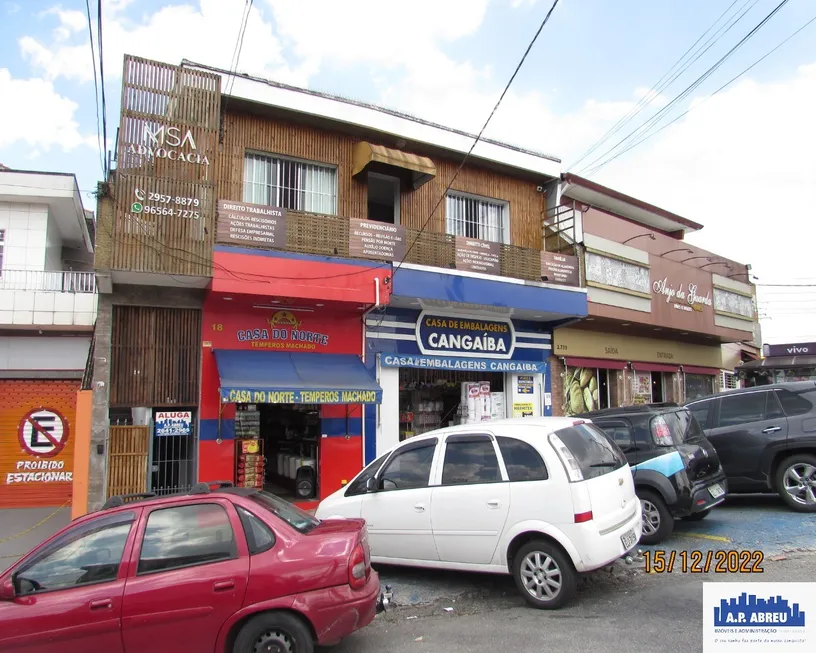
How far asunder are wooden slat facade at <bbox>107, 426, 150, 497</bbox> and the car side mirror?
6258mm

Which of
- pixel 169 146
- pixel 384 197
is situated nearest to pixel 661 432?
pixel 384 197

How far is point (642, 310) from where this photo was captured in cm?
1656

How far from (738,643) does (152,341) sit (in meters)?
9.69

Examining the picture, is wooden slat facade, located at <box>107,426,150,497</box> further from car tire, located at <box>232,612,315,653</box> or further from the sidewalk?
car tire, located at <box>232,612,315,653</box>

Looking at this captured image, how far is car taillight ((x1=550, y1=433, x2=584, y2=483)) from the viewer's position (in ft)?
17.9

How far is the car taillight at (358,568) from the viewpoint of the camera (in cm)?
439

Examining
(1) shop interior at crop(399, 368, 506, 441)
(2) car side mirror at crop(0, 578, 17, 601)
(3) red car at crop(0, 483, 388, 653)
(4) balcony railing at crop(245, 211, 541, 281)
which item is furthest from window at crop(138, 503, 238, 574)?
(1) shop interior at crop(399, 368, 506, 441)

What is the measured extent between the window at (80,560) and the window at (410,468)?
283cm

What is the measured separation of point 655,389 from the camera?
→ 18969mm

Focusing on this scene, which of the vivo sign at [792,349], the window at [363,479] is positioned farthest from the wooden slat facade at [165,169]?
the vivo sign at [792,349]

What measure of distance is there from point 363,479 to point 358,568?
7.54 feet

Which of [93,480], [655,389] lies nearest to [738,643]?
[93,480]

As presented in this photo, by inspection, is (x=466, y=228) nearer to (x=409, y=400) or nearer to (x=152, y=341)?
(x=409, y=400)
